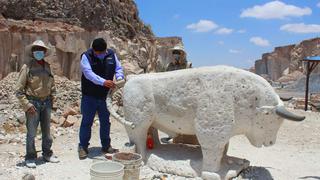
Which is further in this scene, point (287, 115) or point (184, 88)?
point (184, 88)

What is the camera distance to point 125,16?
18656mm

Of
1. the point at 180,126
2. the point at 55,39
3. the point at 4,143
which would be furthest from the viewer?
the point at 55,39

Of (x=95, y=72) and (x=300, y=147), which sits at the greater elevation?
(x=95, y=72)

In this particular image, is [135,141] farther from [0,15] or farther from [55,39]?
[0,15]

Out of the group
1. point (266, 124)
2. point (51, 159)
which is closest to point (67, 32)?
point (51, 159)

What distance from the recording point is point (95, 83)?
6172 mm

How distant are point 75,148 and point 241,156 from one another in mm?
3093

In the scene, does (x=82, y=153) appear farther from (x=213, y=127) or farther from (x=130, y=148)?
(x=213, y=127)

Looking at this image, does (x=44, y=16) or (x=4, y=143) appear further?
(x=44, y=16)

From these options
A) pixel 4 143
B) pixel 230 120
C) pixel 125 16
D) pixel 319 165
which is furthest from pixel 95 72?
pixel 125 16

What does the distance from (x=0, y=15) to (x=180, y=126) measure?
32.9ft

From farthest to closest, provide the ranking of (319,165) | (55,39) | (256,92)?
(55,39) → (319,165) → (256,92)

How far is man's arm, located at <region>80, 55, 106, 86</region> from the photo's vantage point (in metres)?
6.08

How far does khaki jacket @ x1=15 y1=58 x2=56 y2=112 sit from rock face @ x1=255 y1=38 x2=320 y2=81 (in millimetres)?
43375
